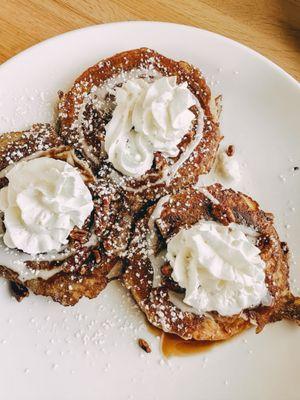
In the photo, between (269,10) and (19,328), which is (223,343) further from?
(269,10)

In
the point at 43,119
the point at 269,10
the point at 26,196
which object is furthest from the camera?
the point at 269,10

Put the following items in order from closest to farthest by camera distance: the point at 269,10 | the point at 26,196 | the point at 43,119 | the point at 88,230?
the point at 26,196 < the point at 88,230 < the point at 43,119 < the point at 269,10

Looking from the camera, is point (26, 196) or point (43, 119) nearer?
point (26, 196)

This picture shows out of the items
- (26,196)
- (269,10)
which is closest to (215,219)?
(26,196)

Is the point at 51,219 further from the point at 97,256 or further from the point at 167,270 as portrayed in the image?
the point at 167,270

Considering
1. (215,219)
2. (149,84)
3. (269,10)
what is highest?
(269,10)

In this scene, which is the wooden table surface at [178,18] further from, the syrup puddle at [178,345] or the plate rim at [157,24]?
the syrup puddle at [178,345]

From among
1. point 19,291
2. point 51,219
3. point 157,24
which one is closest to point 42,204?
point 51,219
